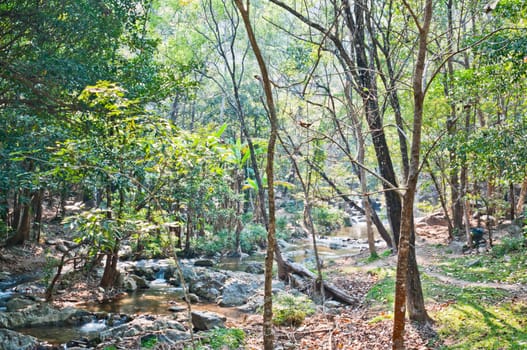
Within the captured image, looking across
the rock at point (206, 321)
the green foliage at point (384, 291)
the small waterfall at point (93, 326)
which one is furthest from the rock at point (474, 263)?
the small waterfall at point (93, 326)

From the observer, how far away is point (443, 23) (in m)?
16.2

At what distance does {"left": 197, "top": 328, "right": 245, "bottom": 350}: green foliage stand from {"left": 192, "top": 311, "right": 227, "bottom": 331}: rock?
64 cm

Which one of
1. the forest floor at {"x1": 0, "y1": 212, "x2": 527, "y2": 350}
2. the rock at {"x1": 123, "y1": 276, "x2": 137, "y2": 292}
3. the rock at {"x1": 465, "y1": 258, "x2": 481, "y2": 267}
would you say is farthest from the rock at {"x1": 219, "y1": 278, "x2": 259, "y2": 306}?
the rock at {"x1": 465, "y1": 258, "x2": 481, "y2": 267}

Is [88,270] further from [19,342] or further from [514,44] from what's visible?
[514,44]

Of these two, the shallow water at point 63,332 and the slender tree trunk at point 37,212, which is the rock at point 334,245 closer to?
the slender tree trunk at point 37,212

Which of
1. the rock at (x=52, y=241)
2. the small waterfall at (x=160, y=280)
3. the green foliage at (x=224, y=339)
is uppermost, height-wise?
the rock at (x=52, y=241)

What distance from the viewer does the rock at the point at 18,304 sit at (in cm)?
976

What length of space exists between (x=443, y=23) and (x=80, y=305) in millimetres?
15999

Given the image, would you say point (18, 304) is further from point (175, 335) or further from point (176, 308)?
point (175, 335)

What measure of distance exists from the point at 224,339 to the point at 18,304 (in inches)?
231

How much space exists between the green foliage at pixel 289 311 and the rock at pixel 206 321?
4.10 feet

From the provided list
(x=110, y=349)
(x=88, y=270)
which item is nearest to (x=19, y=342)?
(x=110, y=349)

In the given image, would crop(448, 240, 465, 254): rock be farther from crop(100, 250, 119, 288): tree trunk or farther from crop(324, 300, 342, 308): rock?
crop(100, 250, 119, 288): tree trunk

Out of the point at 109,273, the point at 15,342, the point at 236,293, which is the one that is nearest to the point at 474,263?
the point at 236,293
